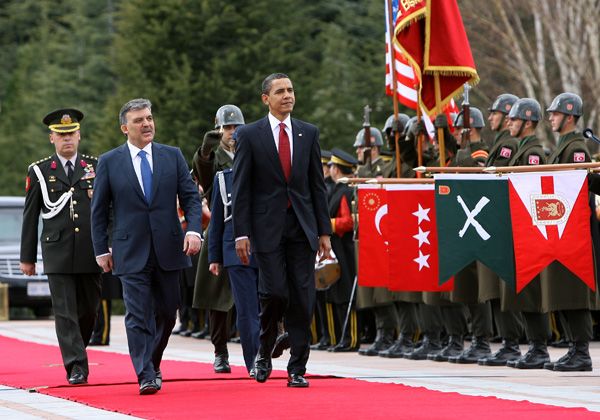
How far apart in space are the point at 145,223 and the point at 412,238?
436 centimetres

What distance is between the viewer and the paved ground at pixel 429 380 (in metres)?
10.3

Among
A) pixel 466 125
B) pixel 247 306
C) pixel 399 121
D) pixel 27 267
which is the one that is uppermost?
pixel 399 121

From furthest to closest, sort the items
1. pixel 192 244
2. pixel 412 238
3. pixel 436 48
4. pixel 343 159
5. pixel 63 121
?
1. pixel 343 159
2. pixel 436 48
3. pixel 412 238
4. pixel 63 121
5. pixel 192 244

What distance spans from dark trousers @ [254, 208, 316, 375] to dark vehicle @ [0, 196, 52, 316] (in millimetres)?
14842

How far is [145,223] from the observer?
11.5 meters

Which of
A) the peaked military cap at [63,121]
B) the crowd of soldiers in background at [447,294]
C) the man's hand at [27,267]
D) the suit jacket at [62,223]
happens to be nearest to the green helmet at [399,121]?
the crowd of soldiers in background at [447,294]

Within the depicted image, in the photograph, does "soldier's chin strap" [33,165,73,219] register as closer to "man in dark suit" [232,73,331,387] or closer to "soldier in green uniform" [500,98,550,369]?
"man in dark suit" [232,73,331,387]

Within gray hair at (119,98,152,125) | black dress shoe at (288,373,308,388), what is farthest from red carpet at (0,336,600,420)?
gray hair at (119,98,152,125)

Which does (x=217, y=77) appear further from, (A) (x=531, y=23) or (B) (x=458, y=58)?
(B) (x=458, y=58)

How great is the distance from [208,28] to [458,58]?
33405mm

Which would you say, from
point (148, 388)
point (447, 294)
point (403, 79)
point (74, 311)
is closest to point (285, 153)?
point (148, 388)

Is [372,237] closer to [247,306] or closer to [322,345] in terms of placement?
[322,345]

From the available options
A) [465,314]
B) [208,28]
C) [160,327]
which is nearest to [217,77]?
[208,28]

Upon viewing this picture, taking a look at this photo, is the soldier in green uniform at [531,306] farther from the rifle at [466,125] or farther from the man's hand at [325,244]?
the man's hand at [325,244]
